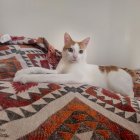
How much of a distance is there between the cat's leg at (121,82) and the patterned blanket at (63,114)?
1.31 feet

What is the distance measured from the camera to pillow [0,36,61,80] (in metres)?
1.29

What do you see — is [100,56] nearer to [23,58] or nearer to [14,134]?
[23,58]

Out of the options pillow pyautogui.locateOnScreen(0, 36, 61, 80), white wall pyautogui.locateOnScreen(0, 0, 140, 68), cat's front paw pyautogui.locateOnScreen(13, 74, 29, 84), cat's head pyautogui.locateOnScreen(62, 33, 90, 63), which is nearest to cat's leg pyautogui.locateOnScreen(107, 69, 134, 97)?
cat's head pyautogui.locateOnScreen(62, 33, 90, 63)

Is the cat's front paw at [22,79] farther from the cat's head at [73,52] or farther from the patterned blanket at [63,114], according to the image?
the cat's head at [73,52]

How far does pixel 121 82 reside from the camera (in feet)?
4.72

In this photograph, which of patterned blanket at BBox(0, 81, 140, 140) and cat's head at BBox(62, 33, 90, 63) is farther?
cat's head at BBox(62, 33, 90, 63)

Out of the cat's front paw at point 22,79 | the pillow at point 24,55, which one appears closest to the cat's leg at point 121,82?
the pillow at point 24,55

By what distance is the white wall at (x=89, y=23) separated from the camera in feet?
6.09

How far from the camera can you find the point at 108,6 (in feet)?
6.88

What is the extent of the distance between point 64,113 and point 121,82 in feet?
2.37

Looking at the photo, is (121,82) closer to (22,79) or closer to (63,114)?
(22,79)

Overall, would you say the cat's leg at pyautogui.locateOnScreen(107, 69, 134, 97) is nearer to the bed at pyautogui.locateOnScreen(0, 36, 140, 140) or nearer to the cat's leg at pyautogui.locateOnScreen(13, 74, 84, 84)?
the cat's leg at pyautogui.locateOnScreen(13, 74, 84, 84)

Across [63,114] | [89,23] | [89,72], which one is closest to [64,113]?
[63,114]

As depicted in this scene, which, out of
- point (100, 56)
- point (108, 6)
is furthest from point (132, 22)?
point (100, 56)
